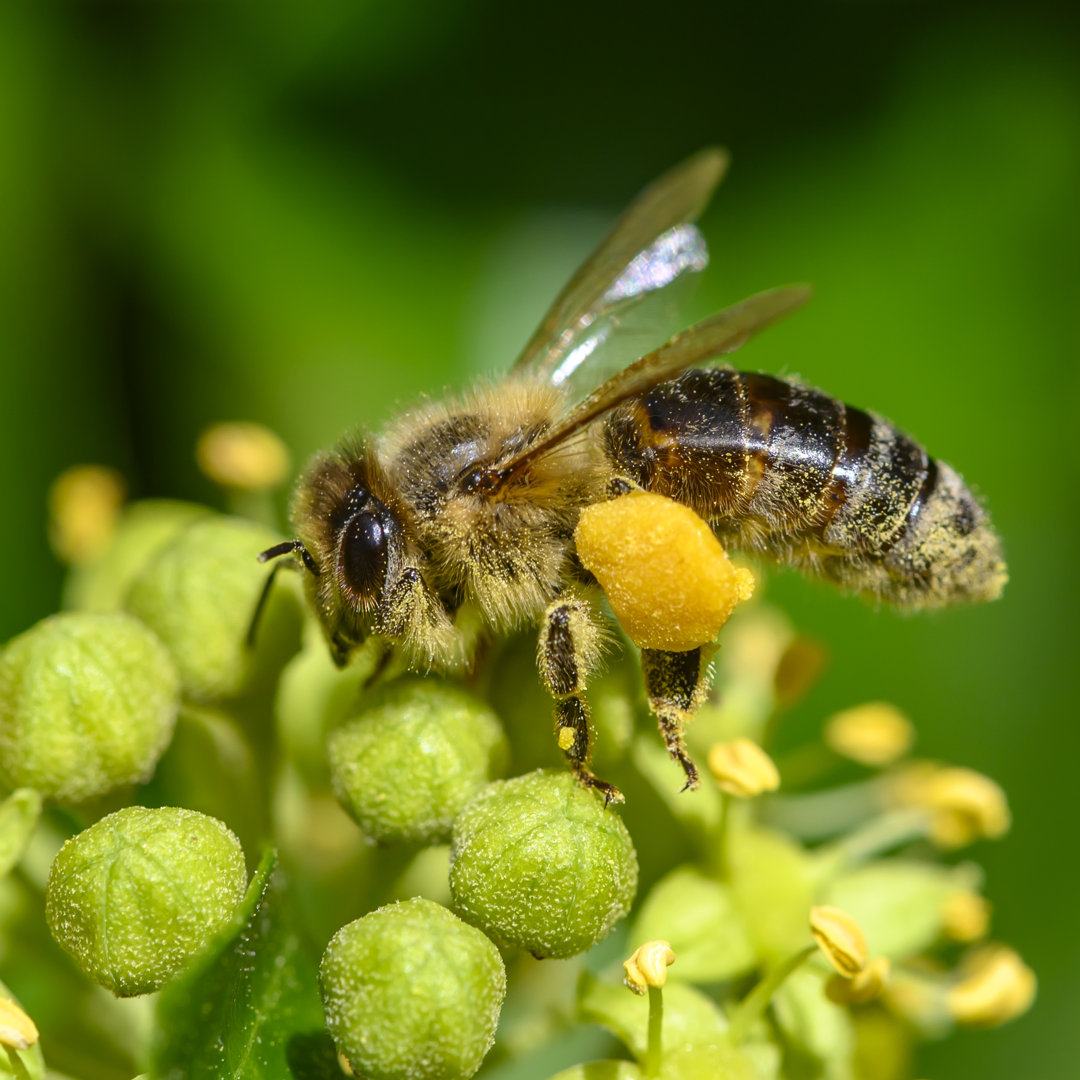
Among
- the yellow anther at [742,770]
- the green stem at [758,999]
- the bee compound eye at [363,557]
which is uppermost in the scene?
the bee compound eye at [363,557]

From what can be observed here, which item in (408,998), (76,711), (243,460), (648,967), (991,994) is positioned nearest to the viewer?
(408,998)

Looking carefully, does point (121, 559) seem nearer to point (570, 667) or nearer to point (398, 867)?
point (398, 867)

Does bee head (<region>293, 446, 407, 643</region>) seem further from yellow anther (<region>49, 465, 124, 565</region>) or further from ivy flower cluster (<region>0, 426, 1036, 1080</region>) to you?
yellow anther (<region>49, 465, 124, 565</region>)

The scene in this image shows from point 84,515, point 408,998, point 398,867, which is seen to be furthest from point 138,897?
point 84,515

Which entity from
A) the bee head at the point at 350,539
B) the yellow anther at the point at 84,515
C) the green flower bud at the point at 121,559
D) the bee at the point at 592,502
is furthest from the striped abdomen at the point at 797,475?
the yellow anther at the point at 84,515

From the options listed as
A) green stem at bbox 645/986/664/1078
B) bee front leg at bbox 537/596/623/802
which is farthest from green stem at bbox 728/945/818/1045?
bee front leg at bbox 537/596/623/802

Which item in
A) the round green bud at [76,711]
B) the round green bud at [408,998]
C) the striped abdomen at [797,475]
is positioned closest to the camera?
the round green bud at [408,998]

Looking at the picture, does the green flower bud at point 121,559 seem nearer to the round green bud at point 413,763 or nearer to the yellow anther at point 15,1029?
the round green bud at point 413,763
